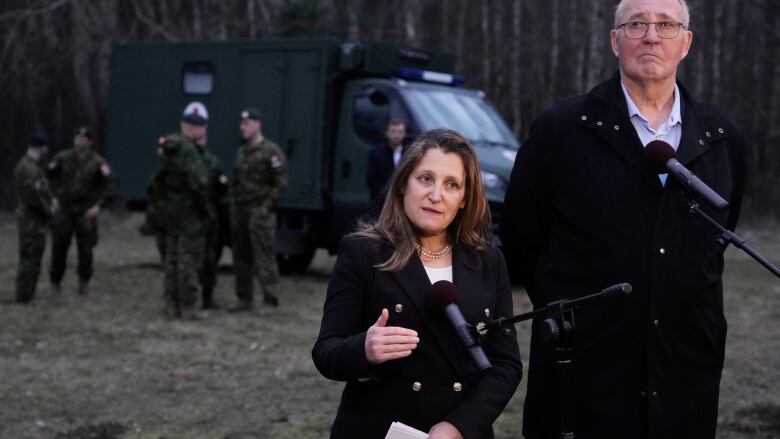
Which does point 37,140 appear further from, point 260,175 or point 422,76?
point 422,76

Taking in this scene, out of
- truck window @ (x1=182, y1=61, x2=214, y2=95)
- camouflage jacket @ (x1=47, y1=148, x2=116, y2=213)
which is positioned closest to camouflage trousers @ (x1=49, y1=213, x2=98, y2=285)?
camouflage jacket @ (x1=47, y1=148, x2=116, y2=213)

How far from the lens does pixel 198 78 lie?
1568 centimetres

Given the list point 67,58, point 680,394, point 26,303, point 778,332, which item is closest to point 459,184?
point 680,394

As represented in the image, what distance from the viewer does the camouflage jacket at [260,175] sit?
11445 mm

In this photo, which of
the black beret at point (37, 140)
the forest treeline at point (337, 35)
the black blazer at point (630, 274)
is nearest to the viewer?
the black blazer at point (630, 274)

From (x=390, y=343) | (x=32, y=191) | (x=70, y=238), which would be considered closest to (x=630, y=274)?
(x=390, y=343)

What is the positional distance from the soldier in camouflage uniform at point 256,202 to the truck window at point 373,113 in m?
2.13

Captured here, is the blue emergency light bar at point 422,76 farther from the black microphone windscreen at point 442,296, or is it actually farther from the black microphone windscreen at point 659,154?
the black microphone windscreen at point 442,296

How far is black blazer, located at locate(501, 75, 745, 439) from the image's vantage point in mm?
3541

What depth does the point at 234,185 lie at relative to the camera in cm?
1169

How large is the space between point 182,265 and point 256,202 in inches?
39.8

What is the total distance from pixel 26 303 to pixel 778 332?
286 inches

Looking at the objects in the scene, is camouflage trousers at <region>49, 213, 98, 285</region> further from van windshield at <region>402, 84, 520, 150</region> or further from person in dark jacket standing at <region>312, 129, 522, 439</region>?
person in dark jacket standing at <region>312, 129, 522, 439</region>

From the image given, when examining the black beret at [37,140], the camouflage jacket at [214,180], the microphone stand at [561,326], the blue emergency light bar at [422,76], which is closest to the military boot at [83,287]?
the black beret at [37,140]
